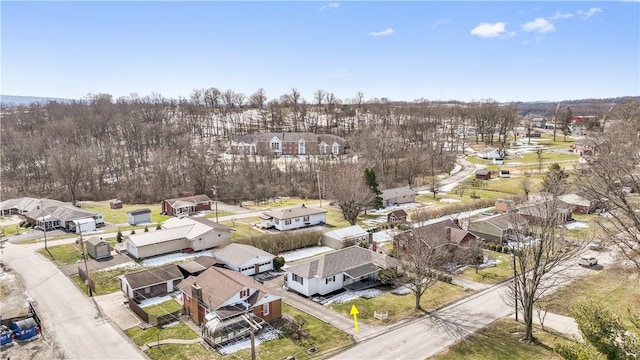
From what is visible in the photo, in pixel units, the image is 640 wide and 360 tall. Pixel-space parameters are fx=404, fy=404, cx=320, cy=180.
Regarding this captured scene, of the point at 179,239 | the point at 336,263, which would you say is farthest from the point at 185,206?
the point at 336,263

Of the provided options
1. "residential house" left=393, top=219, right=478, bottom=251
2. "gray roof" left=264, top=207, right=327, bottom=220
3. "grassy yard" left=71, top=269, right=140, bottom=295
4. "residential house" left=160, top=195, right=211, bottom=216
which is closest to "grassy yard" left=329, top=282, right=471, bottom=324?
"residential house" left=393, top=219, right=478, bottom=251

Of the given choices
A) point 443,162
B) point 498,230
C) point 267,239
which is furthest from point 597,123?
point 267,239

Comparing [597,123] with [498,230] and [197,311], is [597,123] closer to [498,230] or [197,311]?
[498,230]

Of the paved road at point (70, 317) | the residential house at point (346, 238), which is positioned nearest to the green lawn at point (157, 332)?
the paved road at point (70, 317)

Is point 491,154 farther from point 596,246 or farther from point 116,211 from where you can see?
point 116,211

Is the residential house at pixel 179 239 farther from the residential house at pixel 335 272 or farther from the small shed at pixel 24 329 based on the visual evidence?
the small shed at pixel 24 329

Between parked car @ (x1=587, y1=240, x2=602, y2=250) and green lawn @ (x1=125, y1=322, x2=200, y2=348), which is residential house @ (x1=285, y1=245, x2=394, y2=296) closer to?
green lawn @ (x1=125, y1=322, x2=200, y2=348)
